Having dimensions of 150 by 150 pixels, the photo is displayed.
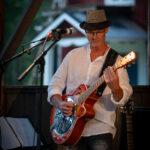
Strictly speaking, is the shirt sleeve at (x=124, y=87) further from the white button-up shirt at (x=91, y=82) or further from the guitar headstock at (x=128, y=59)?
the guitar headstock at (x=128, y=59)

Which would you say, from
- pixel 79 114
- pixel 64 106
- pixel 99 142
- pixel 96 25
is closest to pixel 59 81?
pixel 64 106

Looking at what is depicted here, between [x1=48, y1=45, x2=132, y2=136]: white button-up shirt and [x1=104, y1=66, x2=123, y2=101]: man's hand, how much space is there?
2.5 inches

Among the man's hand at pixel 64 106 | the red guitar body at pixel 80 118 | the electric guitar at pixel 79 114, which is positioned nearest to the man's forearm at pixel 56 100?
the man's hand at pixel 64 106

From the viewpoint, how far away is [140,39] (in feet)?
30.8

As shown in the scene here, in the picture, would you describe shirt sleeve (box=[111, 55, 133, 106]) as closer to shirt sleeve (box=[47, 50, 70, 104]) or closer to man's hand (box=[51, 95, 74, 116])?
man's hand (box=[51, 95, 74, 116])

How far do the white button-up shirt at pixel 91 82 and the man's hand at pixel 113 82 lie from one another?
6cm

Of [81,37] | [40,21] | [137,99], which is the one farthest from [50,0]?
[137,99]

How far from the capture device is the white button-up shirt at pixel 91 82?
280 cm

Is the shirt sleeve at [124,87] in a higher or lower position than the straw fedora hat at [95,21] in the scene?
lower

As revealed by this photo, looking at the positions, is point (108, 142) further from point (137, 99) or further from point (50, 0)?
point (50, 0)

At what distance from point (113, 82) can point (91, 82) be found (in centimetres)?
47

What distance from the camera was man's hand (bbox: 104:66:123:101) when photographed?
2.56 meters

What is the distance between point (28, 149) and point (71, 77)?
1179 millimetres

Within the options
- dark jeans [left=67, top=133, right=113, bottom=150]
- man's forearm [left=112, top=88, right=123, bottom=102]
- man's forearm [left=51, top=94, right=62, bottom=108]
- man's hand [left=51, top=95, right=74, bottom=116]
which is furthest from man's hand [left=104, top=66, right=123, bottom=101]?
man's forearm [left=51, top=94, right=62, bottom=108]
